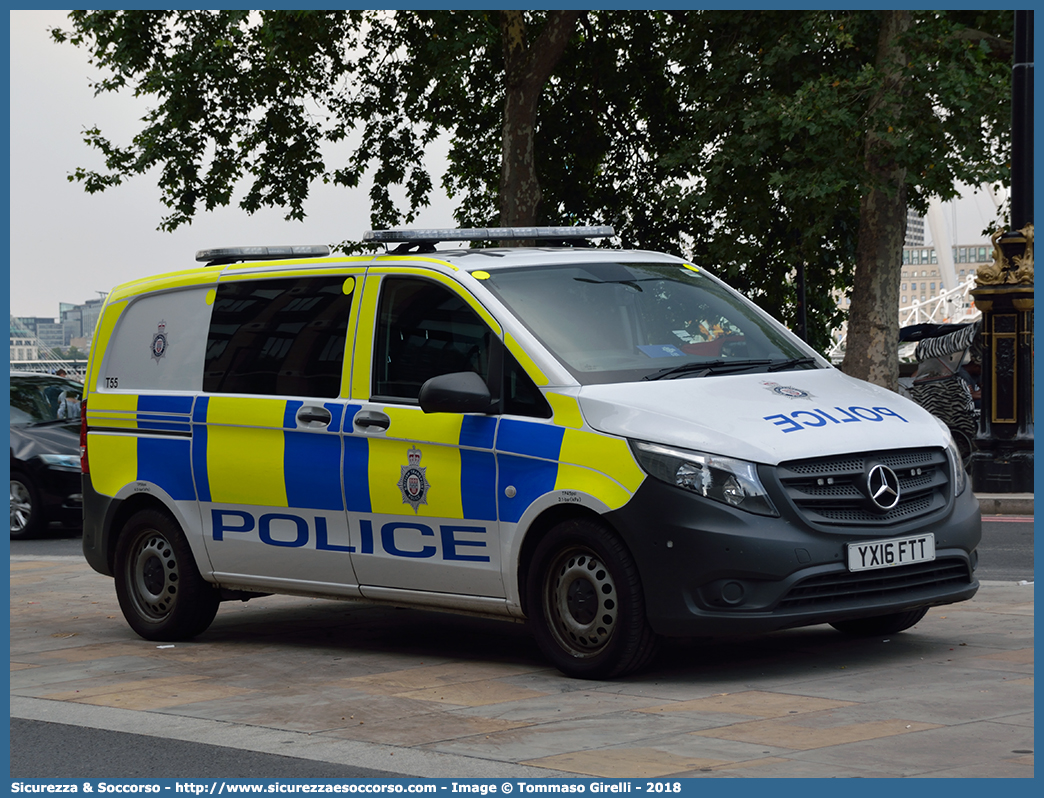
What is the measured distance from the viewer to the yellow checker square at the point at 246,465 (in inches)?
313

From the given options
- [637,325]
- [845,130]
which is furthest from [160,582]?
[845,130]

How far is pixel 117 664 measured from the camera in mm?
7926

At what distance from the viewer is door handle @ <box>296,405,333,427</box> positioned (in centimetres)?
772

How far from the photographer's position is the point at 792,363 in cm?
747

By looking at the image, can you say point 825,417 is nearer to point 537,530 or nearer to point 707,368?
point 707,368

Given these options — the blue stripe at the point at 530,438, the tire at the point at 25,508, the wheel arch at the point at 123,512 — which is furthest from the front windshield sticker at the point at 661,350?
the tire at the point at 25,508

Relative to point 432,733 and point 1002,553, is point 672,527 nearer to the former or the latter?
point 432,733

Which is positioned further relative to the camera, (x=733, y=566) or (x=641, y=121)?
(x=641, y=121)

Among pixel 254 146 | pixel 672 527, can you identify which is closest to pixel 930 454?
pixel 672 527

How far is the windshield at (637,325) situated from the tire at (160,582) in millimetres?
2424

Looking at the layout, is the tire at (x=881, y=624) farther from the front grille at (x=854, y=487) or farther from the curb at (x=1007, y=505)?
the curb at (x=1007, y=505)

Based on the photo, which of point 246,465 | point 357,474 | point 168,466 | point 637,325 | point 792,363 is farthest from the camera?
point 168,466

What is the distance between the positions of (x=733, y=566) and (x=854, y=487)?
624mm

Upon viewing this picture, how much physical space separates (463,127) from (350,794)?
26467 mm
